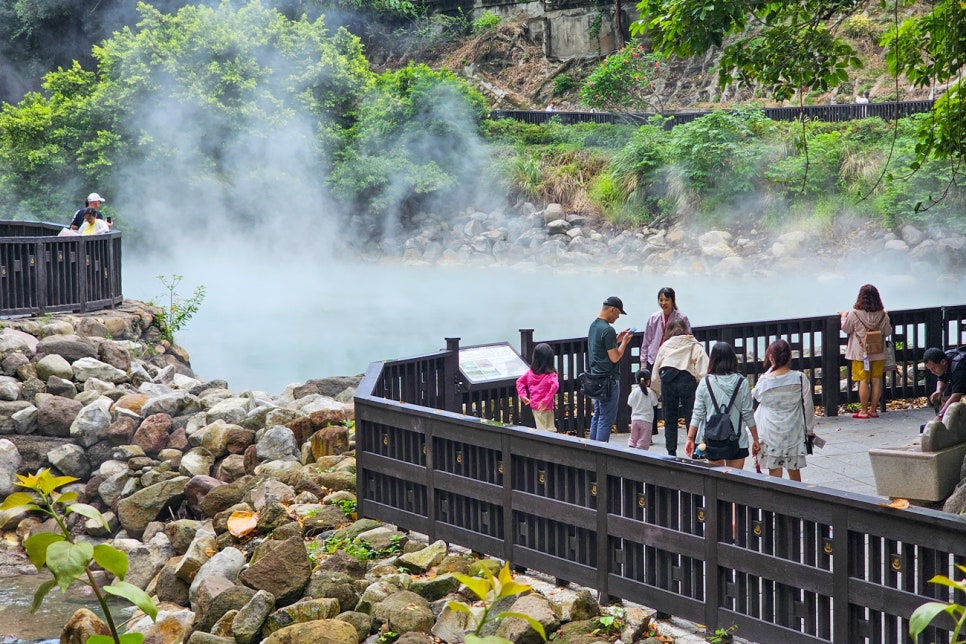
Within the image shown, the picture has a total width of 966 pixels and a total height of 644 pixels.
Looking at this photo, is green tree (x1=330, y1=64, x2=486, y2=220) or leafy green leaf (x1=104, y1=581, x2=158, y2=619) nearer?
leafy green leaf (x1=104, y1=581, x2=158, y2=619)

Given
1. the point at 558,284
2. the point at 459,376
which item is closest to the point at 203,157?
the point at 558,284

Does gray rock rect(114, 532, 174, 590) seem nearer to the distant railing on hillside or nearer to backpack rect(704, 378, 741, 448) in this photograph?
backpack rect(704, 378, 741, 448)

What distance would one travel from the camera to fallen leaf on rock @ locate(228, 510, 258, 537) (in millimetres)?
8648

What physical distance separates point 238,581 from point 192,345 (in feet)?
55.5

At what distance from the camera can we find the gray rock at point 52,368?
525 inches

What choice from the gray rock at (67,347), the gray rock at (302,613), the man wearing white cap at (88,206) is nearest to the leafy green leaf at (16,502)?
the gray rock at (302,613)

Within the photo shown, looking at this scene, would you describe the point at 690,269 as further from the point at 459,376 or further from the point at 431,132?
the point at 459,376

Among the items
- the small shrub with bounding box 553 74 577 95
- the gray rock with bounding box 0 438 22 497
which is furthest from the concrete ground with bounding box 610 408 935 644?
the small shrub with bounding box 553 74 577 95

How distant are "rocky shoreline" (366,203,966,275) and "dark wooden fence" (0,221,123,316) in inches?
740

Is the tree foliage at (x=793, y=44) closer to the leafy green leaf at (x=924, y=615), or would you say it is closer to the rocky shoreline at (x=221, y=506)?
the rocky shoreline at (x=221, y=506)

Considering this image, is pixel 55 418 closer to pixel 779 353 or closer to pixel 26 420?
pixel 26 420

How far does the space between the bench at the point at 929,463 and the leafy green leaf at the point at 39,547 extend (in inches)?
267

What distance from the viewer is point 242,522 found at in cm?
880

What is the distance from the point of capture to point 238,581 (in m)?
7.53
